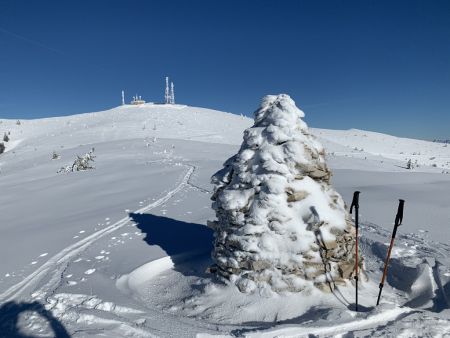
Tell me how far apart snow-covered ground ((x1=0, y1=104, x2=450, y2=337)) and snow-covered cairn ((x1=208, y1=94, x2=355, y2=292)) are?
30cm

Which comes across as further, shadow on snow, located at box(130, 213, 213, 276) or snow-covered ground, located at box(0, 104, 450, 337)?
shadow on snow, located at box(130, 213, 213, 276)

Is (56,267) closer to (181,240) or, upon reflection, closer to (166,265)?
(166,265)

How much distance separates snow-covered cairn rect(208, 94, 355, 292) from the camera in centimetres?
513

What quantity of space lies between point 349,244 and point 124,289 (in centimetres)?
362

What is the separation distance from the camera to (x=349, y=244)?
18.4 ft

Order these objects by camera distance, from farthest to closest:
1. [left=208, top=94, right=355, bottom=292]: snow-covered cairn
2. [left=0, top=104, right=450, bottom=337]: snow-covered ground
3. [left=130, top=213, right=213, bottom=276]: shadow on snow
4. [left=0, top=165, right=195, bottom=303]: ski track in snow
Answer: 1. [left=130, top=213, right=213, bottom=276]: shadow on snow
2. [left=0, top=165, right=195, bottom=303]: ski track in snow
3. [left=208, top=94, right=355, bottom=292]: snow-covered cairn
4. [left=0, top=104, right=450, bottom=337]: snow-covered ground

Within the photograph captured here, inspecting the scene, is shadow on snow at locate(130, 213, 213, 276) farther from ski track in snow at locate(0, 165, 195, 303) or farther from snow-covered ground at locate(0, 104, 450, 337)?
ski track in snow at locate(0, 165, 195, 303)

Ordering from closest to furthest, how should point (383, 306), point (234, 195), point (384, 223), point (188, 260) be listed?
1. point (383, 306)
2. point (234, 195)
3. point (188, 260)
4. point (384, 223)

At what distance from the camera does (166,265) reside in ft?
22.4

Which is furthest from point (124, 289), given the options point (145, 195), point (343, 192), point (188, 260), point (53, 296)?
point (343, 192)

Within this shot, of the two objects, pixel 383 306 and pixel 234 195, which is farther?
pixel 234 195

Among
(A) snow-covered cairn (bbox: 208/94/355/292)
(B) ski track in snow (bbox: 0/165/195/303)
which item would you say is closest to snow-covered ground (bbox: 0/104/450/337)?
(B) ski track in snow (bbox: 0/165/195/303)

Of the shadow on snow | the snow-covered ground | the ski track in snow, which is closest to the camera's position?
the snow-covered ground

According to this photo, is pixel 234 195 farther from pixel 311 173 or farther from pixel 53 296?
pixel 53 296
